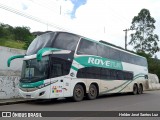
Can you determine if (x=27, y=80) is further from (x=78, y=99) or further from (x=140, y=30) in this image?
(x=140, y=30)

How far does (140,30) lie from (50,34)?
45.0m

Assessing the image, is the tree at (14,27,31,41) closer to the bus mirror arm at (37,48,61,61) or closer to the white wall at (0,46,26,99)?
the white wall at (0,46,26,99)

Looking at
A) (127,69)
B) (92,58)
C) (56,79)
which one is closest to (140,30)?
(127,69)

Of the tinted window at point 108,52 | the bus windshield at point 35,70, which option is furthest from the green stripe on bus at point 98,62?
the bus windshield at point 35,70

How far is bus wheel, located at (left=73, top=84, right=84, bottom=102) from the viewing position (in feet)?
49.6

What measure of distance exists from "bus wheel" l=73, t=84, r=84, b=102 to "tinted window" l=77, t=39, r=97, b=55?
211 cm

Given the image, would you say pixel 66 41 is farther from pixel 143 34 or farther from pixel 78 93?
pixel 143 34

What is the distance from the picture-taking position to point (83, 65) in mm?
16031

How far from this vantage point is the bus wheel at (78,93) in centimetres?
1513

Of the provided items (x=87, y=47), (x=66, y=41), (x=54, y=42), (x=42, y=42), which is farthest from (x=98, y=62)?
(x=42, y=42)

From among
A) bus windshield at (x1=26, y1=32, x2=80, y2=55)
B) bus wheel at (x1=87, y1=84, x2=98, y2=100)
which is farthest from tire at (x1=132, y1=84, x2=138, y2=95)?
bus windshield at (x1=26, y1=32, x2=80, y2=55)

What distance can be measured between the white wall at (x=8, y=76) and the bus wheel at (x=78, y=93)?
13.6 feet

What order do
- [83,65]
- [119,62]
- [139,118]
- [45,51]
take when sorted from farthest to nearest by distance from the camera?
1. [119,62]
2. [83,65]
3. [45,51]
4. [139,118]

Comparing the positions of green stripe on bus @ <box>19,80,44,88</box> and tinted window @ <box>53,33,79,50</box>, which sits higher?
tinted window @ <box>53,33,79,50</box>
